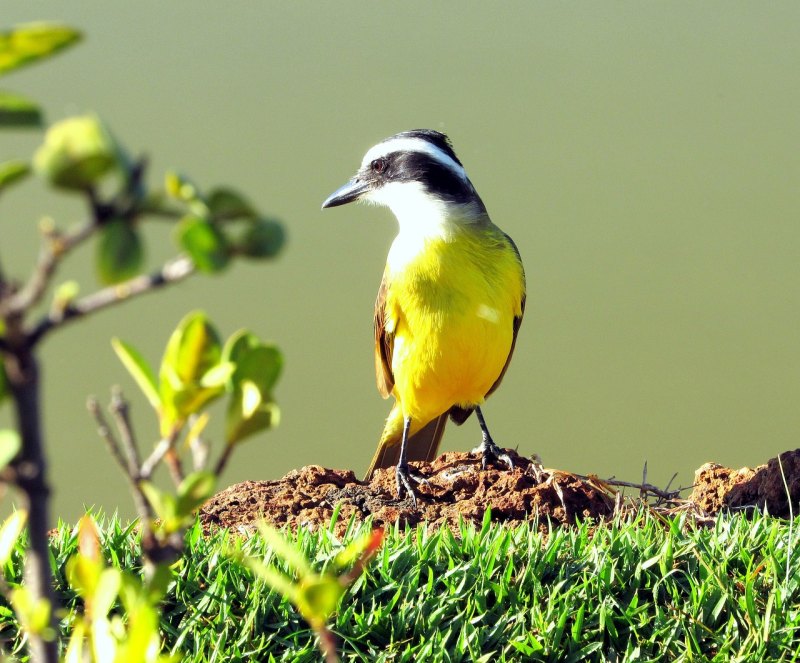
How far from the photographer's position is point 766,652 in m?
3.41

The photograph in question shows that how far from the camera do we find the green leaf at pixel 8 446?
1082mm

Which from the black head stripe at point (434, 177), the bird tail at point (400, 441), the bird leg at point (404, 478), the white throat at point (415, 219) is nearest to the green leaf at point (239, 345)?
the bird leg at point (404, 478)

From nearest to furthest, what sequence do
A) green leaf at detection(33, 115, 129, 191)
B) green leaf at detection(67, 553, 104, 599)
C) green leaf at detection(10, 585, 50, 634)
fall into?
green leaf at detection(33, 115, 129, 191) < green leaf at detection(10, 585, 50, 634) < green leaf at detection(67, 553, 104, 599)

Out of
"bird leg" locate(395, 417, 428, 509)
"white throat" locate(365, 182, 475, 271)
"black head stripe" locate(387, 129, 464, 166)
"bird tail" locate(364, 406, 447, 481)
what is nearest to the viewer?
"bird leg" locate(395, 417, 428, 509)

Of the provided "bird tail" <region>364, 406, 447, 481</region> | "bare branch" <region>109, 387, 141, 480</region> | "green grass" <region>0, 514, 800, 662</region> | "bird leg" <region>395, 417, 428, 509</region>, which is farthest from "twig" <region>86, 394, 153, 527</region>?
"bird tail" <region>364, 406, 447, 481</region>

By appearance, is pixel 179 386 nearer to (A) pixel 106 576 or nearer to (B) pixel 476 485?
(A) pixel 106 576

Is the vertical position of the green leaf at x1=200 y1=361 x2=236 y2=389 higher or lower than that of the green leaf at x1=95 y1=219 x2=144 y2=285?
lower

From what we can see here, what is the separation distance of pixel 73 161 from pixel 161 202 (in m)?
0.10

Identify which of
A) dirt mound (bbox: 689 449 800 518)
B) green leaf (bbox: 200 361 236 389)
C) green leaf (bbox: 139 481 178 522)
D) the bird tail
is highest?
green leaf (bbox: 200 361 236 389)

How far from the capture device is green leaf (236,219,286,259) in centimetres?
104

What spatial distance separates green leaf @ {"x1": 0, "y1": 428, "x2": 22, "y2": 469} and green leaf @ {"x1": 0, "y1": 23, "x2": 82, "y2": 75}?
405 mm

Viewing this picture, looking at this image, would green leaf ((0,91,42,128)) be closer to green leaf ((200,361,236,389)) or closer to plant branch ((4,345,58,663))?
plant branch ((4,345,58,663))

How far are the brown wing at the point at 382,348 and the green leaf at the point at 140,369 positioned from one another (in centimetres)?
388

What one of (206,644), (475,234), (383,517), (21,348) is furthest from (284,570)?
(21,348)
